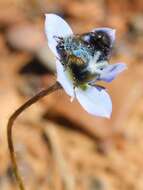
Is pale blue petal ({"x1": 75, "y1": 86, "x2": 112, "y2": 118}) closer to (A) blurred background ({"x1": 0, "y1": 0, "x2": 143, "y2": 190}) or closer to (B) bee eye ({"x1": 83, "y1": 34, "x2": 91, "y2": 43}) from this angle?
(B) bee eye ({"x1": 83, "y1": 34, "x2": 91, "y2": 43})

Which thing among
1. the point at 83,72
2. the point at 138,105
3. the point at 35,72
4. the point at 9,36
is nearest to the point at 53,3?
the point at 9,36

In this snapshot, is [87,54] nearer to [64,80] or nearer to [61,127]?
[64,80]

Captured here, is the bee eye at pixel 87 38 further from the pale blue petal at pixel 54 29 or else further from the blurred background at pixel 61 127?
the blurred background at pixel 61 127

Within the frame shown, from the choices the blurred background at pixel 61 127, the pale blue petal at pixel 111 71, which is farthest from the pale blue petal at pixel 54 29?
the blurred background at pixel 61 127

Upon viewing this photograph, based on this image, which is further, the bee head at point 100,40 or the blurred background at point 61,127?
the blurred background at point 61,127

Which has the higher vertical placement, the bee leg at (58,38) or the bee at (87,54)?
the bee leg at (58,38)

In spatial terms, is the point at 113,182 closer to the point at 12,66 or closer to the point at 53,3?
the point at 12,66

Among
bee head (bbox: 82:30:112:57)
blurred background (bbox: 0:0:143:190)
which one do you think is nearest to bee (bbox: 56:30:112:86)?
bee head (bbox: 82:30:112:57)

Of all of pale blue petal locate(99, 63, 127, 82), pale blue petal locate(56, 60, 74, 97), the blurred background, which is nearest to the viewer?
pale blue petal locate(56, 60, 74, 97)
